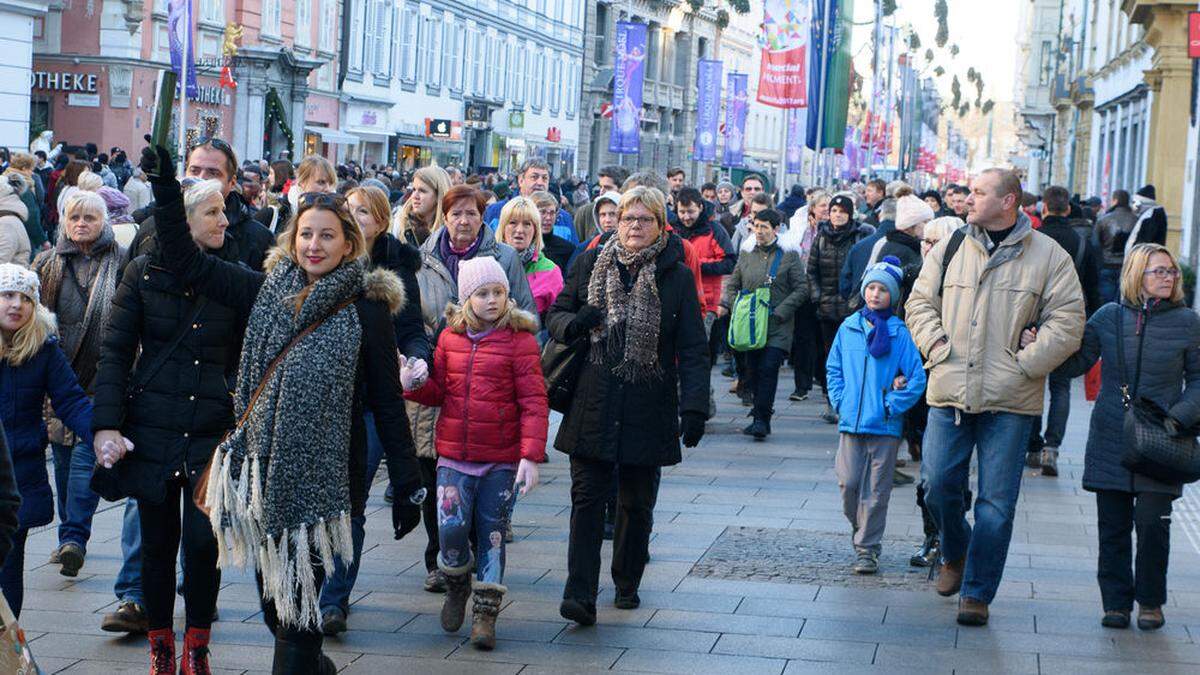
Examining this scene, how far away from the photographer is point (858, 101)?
88625mm

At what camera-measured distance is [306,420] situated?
5.62 m

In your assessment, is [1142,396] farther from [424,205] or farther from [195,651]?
[195,651]

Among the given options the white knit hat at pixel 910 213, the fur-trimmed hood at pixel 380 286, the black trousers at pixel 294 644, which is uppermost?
the white knit hat at pixel 910 213

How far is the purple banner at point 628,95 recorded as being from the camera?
40.0 meters

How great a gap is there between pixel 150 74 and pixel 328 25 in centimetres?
1053

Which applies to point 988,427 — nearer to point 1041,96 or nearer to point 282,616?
point 282,616

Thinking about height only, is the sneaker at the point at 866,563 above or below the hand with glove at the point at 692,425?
below

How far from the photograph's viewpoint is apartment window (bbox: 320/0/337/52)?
45219 millimetres

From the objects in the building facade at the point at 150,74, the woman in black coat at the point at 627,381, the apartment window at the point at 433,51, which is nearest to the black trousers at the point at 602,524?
the woman in black coat at the point at 627,381

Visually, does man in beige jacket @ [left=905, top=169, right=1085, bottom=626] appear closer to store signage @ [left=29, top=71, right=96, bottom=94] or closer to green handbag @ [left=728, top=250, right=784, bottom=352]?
green handbag @ [left=728, top=250, right=784, bottom=352]

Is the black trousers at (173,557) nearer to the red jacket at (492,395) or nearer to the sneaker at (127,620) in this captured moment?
the sneaker at (127,620)

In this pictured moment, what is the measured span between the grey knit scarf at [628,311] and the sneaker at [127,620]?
2071 mm

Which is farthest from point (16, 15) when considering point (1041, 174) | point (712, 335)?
point (1041, 174)

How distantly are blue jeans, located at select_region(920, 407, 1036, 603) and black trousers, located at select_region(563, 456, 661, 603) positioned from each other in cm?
123
